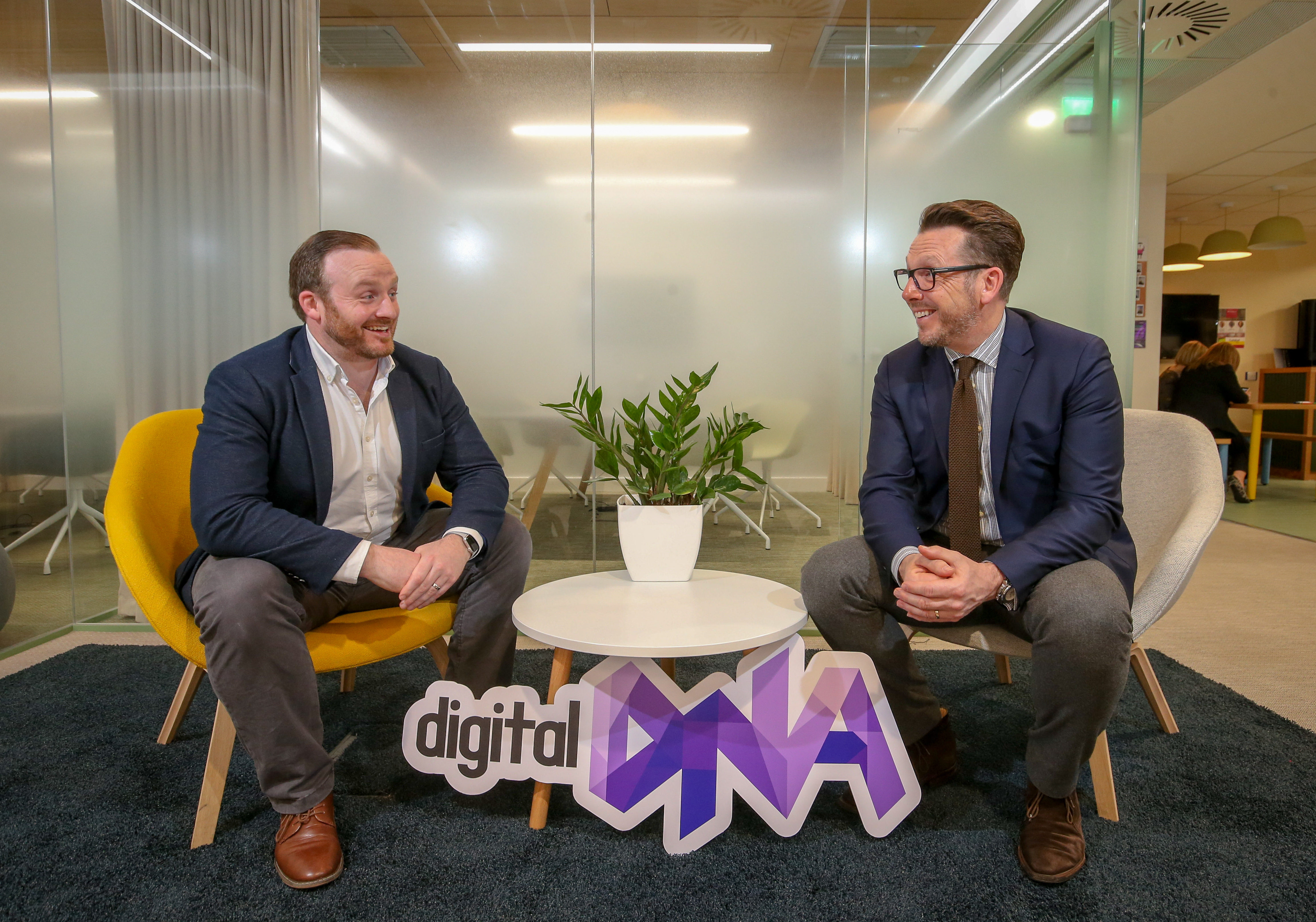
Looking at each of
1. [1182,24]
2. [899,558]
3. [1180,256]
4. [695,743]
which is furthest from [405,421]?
[1180,256]

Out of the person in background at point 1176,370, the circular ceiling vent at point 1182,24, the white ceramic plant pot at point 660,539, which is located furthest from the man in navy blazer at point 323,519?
the person in background at point 1176,370

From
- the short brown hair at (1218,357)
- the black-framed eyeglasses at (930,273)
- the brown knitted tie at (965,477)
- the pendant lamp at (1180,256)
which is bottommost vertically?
the brown knitted tie at (965,477)

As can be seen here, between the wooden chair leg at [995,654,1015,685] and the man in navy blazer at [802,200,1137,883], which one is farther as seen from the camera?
the wooden chair leg at [995,654,1015,685]

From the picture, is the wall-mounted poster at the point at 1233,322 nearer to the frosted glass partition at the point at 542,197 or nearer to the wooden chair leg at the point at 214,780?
the frosted glass partition at the point at 542,197

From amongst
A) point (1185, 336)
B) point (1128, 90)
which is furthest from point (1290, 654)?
point (1185, 336)

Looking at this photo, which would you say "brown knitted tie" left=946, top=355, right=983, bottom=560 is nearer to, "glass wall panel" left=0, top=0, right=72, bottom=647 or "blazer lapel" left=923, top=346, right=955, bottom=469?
"blazer lapel" left=923, top=346, right=955, bottom=469

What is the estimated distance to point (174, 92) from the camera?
120 inches

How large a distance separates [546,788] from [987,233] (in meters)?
1.53

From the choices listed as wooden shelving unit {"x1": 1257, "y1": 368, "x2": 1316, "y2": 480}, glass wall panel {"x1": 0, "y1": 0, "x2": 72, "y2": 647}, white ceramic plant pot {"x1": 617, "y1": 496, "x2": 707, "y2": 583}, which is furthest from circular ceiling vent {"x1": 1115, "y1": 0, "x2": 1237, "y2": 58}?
wooden shelving unit {"x1": 1257, "y1": 368, "x2": 1316, "y2": 480}

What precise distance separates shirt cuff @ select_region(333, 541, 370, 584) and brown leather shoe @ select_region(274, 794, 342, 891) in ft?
1.40

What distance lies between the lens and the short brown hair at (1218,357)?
276 inches

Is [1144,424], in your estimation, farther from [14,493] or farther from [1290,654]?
[14,493]

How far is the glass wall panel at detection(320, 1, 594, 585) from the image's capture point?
3145mm

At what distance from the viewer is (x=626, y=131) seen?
10.4 ft
